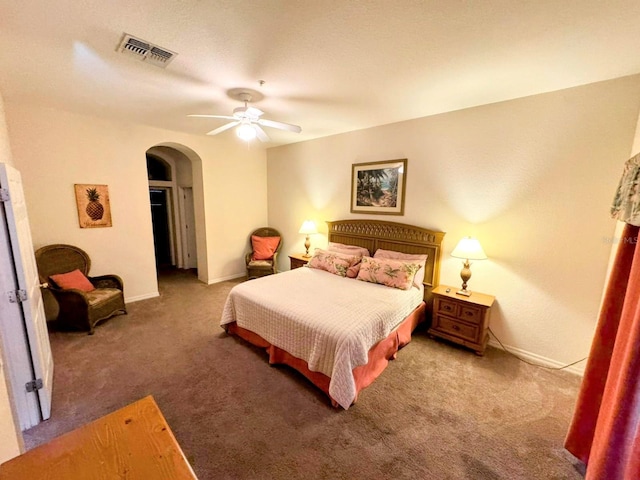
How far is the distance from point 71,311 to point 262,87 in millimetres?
3361

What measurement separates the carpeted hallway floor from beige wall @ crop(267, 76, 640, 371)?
570 millimetres

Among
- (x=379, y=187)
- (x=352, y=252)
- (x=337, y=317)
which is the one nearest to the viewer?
(x=337, y=317)

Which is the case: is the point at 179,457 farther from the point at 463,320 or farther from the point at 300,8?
the point at 463,320

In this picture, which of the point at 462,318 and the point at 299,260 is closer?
the point at 462,318

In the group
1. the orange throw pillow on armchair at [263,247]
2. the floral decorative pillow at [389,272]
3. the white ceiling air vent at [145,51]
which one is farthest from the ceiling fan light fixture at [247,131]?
the orange throw pillow on armchair at [263,247]

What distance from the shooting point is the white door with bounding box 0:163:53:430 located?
1.70 m

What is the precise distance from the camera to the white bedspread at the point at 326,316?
205 cm

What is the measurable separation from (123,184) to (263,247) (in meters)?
2.40

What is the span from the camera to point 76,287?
3.18m

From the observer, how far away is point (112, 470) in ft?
2.56

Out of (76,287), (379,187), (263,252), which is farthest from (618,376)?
(76,287)

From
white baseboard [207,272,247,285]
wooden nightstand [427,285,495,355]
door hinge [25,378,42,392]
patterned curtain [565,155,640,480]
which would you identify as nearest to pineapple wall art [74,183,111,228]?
white baseboard [207,272,247,285]

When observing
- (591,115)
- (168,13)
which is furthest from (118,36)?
(591,115)

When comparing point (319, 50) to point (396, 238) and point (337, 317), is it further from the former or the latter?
point (396, 238)
